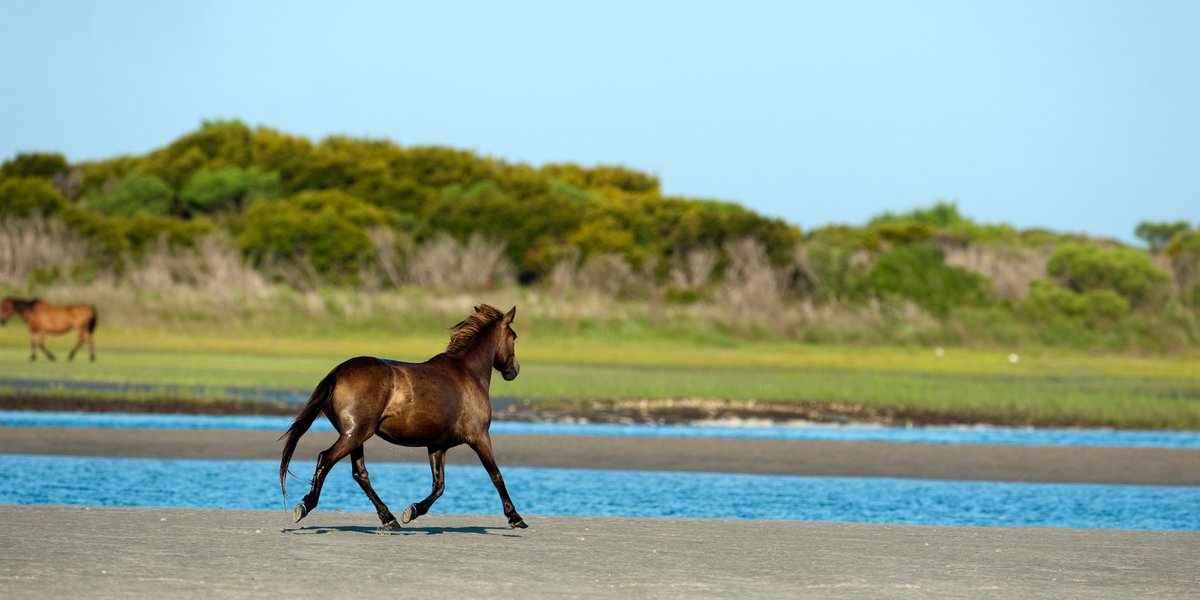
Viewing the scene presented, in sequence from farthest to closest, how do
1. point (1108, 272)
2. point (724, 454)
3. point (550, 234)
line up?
point (550, 234)
point (1108, 272)
point (724, 454)

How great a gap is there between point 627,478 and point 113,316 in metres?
35.7

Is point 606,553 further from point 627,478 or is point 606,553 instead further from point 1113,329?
point 1113,329

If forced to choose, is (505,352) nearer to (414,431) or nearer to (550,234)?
(414,431)

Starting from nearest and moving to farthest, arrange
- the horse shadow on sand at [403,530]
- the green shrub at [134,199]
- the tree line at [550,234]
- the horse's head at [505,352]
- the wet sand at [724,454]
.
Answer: the horse shadow on sand at [403,530] < the horse's head at [505,352] < the wet sand at [724,454] < the tree line at [550,234] < the green shrub at [134,199]

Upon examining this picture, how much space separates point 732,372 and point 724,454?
17412mm

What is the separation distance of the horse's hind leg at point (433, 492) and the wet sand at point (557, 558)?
19 cm

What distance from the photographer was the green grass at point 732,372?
101ft

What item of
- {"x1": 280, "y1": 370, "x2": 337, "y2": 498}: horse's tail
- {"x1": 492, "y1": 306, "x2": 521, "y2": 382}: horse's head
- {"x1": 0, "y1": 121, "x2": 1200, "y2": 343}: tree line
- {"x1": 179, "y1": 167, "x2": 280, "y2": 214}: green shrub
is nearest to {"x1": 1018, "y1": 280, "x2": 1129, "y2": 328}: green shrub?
{"x1": 0, "y1": 121, "x2": 1200, "y2": 343}: tree line

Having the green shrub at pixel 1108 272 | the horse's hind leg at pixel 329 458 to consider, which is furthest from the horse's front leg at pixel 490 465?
the green shrub at pixel 1108 272

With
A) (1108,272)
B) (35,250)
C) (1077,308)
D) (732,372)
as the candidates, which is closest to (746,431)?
(732,372)

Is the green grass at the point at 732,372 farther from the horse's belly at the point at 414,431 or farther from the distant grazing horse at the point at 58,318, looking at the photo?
the horse's belly at the point at 414,431

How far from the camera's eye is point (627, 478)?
741 inches

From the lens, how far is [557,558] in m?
10.3

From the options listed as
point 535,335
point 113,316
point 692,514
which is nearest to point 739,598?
point 692,514
